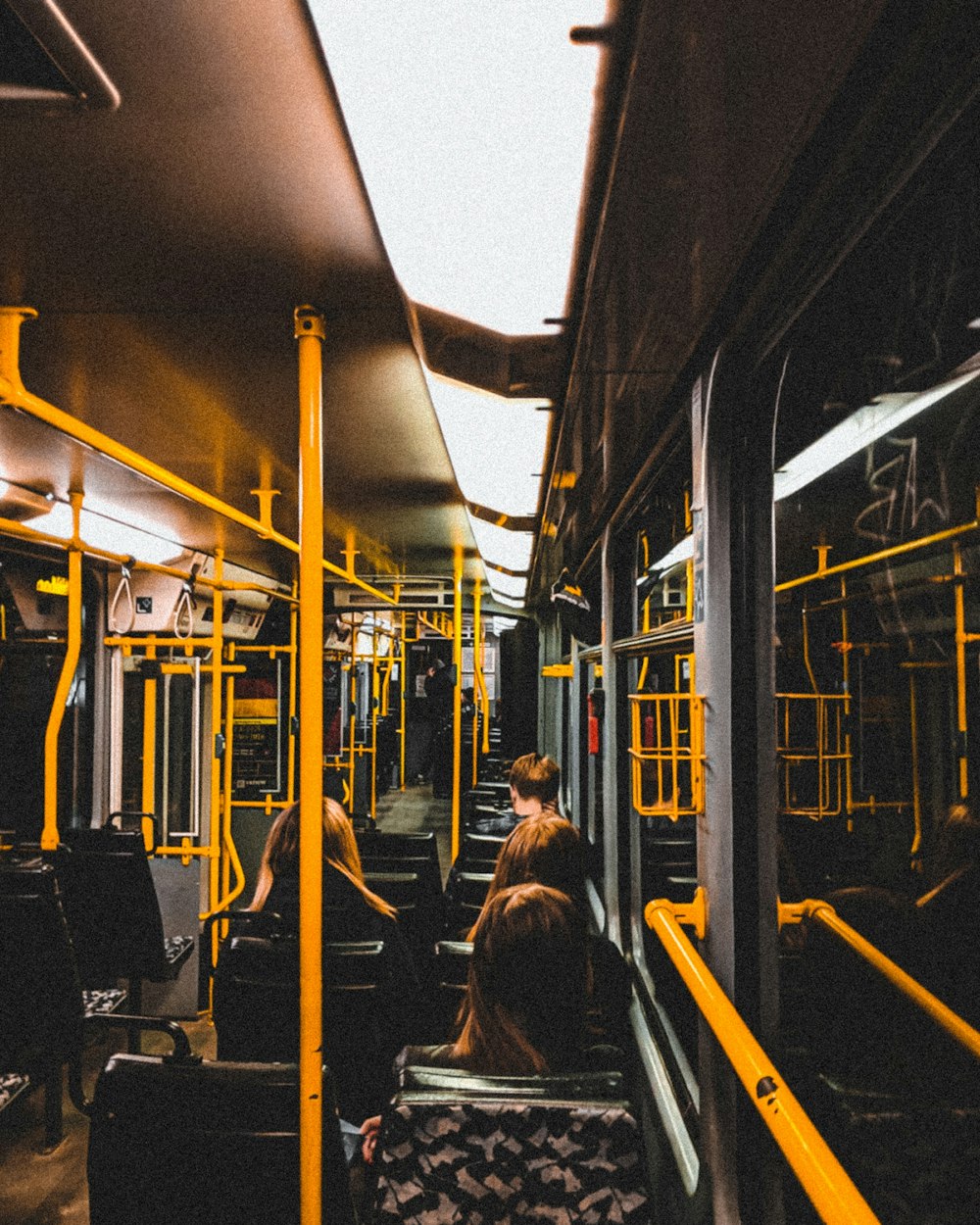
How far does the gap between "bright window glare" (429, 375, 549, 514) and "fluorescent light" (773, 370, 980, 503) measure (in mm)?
666

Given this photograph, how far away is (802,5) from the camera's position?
2.01 feet

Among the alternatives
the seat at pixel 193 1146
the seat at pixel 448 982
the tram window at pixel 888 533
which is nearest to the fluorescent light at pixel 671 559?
the tram window at pixel 888 533

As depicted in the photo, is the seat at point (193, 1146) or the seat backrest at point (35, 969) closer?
the seat at point (193, 1146)

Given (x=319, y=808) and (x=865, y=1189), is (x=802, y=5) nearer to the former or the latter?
(x=319, y=808)

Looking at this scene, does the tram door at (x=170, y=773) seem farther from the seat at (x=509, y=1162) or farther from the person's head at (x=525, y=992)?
the seat at (x=509, y=1162)

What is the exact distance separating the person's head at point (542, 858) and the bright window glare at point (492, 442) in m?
1.24

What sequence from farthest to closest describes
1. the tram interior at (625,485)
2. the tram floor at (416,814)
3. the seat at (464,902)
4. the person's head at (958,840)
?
the tram floor at (416,814)
the seat at (464,902)
the person's head at (958,840)
the tram interior at (625,485)

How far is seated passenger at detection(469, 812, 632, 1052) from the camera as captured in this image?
250cm

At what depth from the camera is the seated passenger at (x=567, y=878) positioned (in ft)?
8.21

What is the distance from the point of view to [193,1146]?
55.7 inches

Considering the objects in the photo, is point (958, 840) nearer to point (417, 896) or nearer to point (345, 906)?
point (345, 906)

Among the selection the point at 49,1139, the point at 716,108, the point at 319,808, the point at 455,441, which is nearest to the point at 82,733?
the point at 49,1139

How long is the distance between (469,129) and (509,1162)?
1470 millimetres

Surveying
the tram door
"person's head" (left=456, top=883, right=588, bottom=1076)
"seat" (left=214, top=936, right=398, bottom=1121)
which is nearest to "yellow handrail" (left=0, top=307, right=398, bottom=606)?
"person's head" (left=456, top=883, right=588, bottom=1076)
